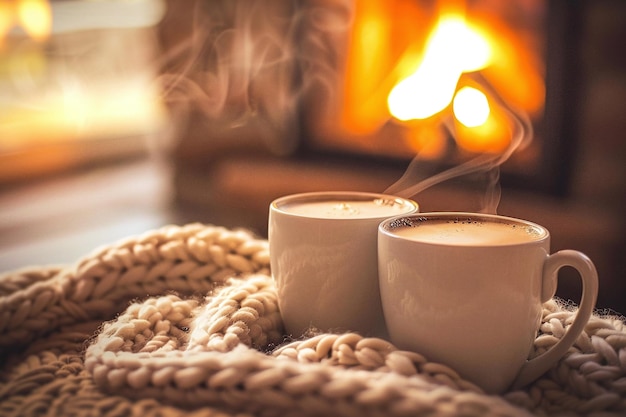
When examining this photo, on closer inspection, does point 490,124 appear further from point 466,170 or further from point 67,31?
point 67,31

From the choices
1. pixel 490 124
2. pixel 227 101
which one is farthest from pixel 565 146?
pixel 227 101

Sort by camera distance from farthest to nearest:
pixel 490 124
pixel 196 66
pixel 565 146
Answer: pixel 196 66
pixel 490 124
pixel 565 146

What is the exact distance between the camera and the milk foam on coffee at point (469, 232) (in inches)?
17.9

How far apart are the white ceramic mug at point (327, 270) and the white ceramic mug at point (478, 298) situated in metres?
0.03

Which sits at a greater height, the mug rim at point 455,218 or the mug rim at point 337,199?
the mug rim at point 337,199

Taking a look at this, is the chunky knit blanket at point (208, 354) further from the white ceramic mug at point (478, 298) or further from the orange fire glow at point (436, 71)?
the orange fire glow at point (436, 71)

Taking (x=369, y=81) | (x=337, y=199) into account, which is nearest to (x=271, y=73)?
(x=369, y=81)

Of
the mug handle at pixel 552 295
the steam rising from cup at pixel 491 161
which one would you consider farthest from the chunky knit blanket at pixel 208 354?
the steam rising from cup at pixel 491 161

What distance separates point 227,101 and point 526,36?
99 cm

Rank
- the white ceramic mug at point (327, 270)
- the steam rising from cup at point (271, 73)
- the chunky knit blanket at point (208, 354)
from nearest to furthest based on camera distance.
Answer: the chunky knit blanket at point (208, 354) → the white ceramic mug at point (327, 270) → the steam rising from cup at point (271, 73)

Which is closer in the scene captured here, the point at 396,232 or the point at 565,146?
the point at 396,232

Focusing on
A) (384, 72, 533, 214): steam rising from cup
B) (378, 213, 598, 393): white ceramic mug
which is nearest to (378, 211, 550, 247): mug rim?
(378, 213, 598, 393): white ceramic mug

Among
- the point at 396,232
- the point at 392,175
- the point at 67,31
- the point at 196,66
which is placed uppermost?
the point at 67,31

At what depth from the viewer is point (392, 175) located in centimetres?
158
